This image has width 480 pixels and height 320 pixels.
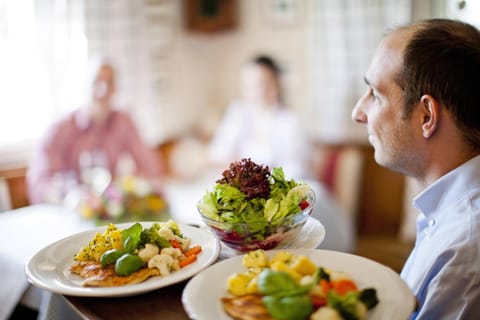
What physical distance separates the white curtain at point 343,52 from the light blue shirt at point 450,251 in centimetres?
235

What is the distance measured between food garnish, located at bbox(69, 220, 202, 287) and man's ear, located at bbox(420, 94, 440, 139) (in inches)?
22.3

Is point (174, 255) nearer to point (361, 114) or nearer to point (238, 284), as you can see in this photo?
point (238, 284)

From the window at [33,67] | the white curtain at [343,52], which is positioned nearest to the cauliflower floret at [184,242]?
the window at [33,67]

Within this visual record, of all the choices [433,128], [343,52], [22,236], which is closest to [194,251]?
[433,128]

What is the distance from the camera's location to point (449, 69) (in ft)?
3.70

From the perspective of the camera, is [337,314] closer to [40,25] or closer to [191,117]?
[40,25]

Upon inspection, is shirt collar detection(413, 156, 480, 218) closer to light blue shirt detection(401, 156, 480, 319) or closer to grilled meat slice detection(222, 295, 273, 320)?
light blue shirt detection(401, 156, 480, 319)

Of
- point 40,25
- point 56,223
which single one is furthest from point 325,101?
point 56,223

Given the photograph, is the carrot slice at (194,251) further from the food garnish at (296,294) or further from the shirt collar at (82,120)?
the shirt collar at (82,120)

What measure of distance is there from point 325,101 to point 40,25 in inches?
74.1

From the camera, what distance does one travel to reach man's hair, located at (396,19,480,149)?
3.68ft

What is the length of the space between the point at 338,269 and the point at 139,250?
35cm

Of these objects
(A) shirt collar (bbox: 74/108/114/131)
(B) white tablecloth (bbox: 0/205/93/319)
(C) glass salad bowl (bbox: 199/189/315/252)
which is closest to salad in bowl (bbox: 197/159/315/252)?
(C) glass salad bowl (bbox: 199/189/315/252)

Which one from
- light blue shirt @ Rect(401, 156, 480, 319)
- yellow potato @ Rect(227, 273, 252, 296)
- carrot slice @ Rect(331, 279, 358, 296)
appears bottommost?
light blue shirt @ Rect(401, 156, 480, 319)
